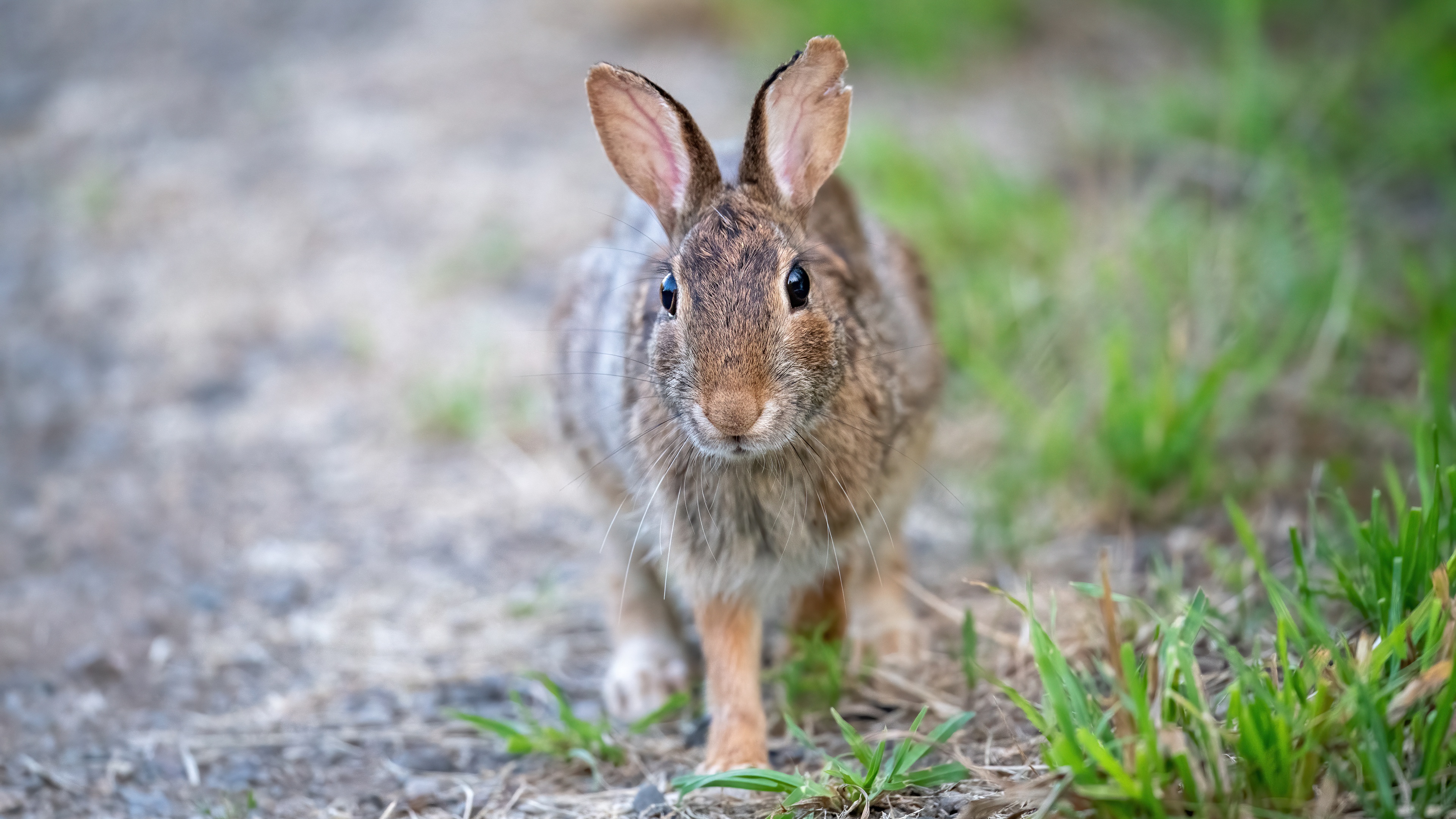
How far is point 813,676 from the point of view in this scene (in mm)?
3375

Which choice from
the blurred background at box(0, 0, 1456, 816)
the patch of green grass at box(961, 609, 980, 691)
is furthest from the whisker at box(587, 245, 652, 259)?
the patch of green grass at box(961, 609, 980, 691)

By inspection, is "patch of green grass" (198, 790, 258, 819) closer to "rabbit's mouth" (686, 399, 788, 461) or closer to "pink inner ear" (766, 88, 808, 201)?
"rabbit's mouth" (686, 399, 788, 461)

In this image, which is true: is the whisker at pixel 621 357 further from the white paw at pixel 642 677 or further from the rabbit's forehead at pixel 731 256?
the white paw at pixel 642 677

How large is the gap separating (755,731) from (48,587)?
2.59m

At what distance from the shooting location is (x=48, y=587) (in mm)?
4094

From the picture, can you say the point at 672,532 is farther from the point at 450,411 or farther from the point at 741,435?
the point at 450,411

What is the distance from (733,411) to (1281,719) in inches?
45.5

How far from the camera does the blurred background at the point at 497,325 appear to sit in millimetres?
3756

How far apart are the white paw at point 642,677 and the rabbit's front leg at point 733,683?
38 cm

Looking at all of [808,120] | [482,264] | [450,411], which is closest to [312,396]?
[450,411]

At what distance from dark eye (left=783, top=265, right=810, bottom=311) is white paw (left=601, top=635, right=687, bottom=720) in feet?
4.37

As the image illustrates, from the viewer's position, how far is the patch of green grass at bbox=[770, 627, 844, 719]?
3.29 m

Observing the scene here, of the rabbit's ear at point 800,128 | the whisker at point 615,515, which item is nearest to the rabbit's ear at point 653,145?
the rabbit's ear at point 800,128

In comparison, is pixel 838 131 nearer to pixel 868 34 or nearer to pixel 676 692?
pixel 676 692
